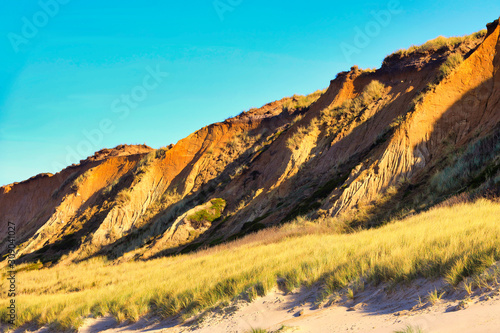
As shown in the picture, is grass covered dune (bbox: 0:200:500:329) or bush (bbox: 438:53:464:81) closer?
grass covered dune (bbox: 0:200:500:329)

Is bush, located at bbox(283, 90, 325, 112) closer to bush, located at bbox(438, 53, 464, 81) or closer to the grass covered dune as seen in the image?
bush, located at bbox(438, 53, 464, 81)

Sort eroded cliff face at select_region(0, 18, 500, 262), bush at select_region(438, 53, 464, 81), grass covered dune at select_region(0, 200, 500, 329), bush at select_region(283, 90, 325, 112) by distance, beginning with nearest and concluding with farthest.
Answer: grass covered dune at select_region(0, 200, 500, 329) → eroded cliff face at select_region(0, 18, 500, 262) → bush at select_region(438, 53, 464, 81) → bush at select_region(283, 90, 325, 112)

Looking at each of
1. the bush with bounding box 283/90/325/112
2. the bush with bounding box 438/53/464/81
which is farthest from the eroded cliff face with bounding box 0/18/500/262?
the bush with bounding box 283/90/325/112

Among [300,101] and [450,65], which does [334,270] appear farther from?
[300,101]

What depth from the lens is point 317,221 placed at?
58.5 ft

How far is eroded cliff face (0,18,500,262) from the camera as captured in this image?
18094 mm

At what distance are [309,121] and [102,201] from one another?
98.4 ft

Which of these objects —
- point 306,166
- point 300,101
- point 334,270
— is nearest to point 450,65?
point 306,166

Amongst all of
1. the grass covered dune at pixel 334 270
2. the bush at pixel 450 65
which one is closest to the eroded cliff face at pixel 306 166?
the bush at pixel 450 65

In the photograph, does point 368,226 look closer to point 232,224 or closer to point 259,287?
point 259,287

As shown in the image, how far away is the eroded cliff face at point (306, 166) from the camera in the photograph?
18094mm

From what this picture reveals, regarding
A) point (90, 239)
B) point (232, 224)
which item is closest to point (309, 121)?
point (232, 224)

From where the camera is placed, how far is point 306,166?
27.6m

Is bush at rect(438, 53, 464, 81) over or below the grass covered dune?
over
